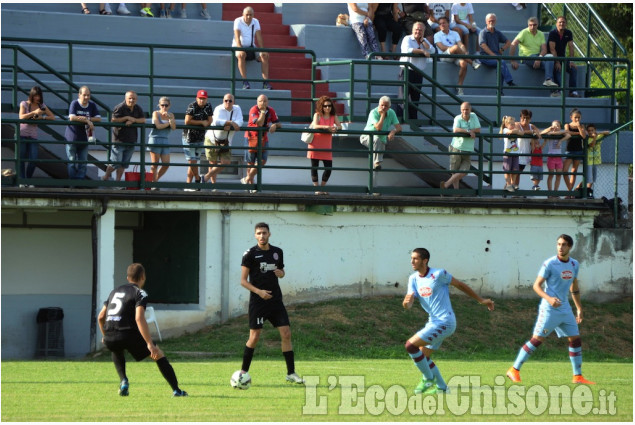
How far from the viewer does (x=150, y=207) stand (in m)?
21.2

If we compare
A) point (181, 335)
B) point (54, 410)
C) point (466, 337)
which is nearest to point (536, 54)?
point (466, 337)

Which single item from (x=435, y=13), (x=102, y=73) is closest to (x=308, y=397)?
(x=102, y=73)

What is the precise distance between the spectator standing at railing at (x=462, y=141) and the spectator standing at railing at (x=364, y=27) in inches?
181

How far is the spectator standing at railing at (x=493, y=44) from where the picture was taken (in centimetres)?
2766

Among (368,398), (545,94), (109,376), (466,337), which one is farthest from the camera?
(545,94)

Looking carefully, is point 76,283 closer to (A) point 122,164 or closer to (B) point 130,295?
(A) point 122,164

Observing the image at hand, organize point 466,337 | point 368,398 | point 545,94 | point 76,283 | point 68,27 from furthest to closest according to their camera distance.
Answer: point 545,94, point 68,27, point 76,283, point 466,337, point 368,398

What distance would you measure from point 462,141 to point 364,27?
5220 millimetres

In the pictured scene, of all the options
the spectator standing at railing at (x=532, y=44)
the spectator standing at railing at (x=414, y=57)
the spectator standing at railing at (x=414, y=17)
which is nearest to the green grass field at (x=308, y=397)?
the spectator standing at railing at (x=414, y=57)

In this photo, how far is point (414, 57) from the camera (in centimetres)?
2591

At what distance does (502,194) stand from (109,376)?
10.0 metres

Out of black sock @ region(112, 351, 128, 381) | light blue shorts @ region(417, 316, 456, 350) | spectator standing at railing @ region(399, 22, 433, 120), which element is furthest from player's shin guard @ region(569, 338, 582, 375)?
spectator standing at railing @ region(399, 22, 433, 120)

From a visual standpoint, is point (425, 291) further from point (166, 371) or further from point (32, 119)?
point (32, 119)

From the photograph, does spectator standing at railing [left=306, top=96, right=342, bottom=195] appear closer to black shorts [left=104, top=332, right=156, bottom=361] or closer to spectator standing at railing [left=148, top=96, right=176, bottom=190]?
spectator standing at railing [left=148, top=96, right=176, bottom=190]
